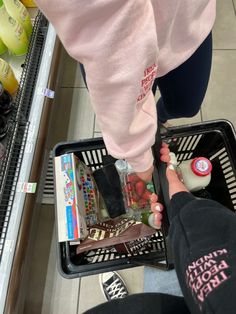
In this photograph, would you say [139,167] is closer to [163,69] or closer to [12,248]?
[163,69]

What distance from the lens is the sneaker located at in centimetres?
126

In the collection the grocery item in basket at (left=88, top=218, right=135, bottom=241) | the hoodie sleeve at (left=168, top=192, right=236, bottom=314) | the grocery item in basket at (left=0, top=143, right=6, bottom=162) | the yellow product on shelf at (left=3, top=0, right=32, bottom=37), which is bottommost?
the hoodie sleeve at (left=168, top=192, right=236, bottom=314)

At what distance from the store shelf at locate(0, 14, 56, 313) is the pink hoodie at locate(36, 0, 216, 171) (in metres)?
0.58

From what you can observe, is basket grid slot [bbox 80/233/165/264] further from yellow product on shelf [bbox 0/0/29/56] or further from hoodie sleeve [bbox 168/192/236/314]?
yellow product on shelf [bbox 0/0/29/56]

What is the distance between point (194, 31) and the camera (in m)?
0.71

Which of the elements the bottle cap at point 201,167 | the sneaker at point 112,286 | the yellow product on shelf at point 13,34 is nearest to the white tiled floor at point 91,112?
the sneaker at point 112,286

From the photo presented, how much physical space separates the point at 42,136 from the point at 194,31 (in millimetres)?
731

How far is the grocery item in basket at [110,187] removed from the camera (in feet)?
3.49

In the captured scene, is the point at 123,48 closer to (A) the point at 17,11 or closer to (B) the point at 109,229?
(B) the point at 109,229

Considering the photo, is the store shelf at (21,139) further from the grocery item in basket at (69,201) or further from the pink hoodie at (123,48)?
the pink hoodie at (123,48)

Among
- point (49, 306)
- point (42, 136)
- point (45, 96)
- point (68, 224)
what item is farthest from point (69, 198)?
point (49, 306)

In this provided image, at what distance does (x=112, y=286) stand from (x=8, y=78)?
0.89 m

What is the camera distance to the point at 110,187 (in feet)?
3.59

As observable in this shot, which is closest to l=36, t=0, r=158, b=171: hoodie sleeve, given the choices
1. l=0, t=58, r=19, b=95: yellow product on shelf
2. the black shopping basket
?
the black shopping basket
